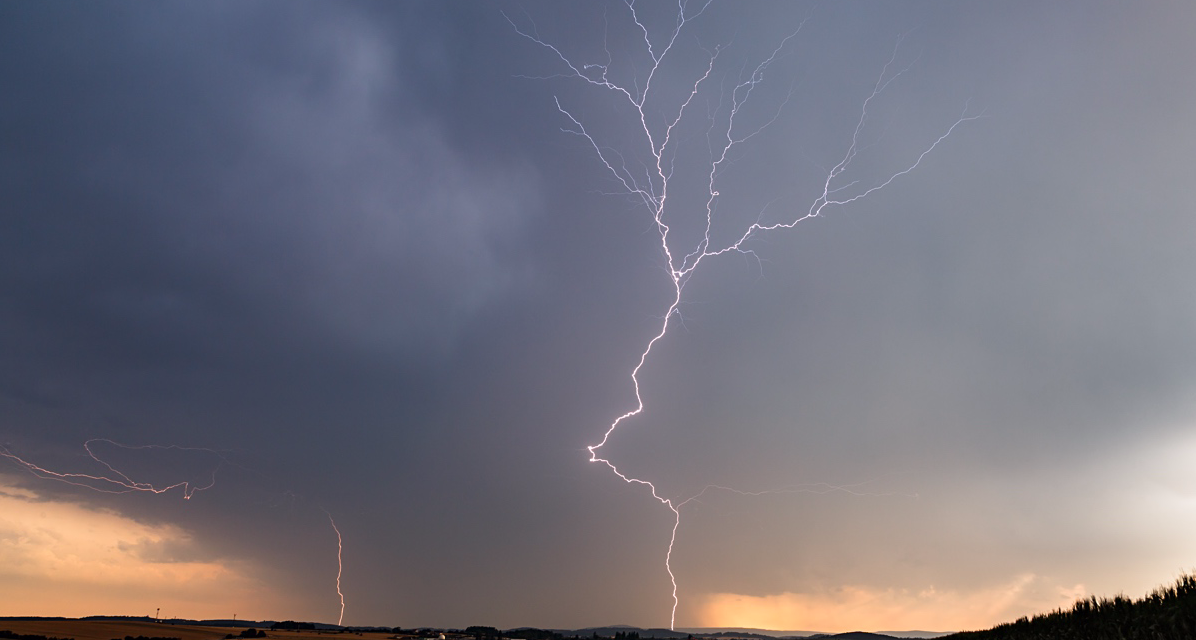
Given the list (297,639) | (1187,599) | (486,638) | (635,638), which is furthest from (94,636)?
(1187,599)

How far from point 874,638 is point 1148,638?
6912 cm

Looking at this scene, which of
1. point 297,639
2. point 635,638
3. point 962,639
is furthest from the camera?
point 635,638

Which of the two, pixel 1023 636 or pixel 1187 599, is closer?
pixel 1187 599

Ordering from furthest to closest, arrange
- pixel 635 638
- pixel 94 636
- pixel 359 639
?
pixel 635 638 < pixel 359 639 < pixel 94 636

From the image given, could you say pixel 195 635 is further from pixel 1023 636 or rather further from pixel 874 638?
pixel 874 638

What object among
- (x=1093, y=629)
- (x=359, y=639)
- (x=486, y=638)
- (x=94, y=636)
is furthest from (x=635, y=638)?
(x=1093, y=629)

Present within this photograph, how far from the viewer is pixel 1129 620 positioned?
1229 cm

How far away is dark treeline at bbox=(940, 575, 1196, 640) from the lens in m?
10.9

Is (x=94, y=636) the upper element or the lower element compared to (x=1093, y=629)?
lower

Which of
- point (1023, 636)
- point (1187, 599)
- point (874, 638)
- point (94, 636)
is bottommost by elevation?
point (874, 638)

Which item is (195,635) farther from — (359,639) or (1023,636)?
(1023,636)

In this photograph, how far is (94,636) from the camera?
104ft

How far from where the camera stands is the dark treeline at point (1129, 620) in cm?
1086

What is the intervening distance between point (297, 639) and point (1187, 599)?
45250 millimetres
